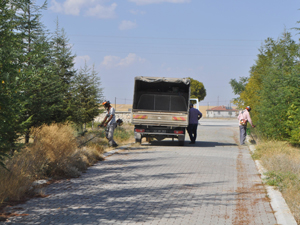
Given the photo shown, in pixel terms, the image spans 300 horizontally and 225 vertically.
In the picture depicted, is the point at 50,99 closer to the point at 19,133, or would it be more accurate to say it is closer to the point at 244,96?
the point at 19,133

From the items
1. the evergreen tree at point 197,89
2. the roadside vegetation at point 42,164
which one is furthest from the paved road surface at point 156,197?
the evergreen tree at point 197,89

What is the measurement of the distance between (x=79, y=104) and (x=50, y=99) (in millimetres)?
10882

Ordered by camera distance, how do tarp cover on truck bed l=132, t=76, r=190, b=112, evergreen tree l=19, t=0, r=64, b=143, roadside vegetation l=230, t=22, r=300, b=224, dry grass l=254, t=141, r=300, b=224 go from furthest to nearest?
tarp cover on truck bed l=132, t=76, r=190, b=112, evergreen tree l=19, t=0, r=64, b=143, roadside vegetation l=230, t=22, r=300, b=224, dry grass l=254, t=141, r=300, b=224

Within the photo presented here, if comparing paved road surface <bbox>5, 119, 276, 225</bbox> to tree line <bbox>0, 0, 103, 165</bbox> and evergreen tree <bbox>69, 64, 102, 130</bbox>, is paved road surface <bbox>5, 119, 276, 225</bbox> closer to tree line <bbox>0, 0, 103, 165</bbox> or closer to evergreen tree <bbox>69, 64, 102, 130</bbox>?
tree line <bbox>0, 0, 103, 165</bbox>

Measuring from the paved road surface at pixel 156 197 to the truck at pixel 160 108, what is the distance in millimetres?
5602

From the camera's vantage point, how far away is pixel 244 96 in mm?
36125

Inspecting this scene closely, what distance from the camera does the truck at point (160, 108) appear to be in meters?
16.5

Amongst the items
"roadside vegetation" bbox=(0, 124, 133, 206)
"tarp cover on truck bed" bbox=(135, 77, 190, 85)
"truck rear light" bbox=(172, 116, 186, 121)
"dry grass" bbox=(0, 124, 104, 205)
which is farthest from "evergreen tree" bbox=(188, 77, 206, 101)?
"dry grass" bbox=(0, 124, 104, 205)

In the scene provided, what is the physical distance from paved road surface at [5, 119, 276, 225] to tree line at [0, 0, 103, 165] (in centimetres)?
142

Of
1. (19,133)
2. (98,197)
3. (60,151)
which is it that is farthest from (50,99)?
(98,197)

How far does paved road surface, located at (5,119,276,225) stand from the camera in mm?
5637

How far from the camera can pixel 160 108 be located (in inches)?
709

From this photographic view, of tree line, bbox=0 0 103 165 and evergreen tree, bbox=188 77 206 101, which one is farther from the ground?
evergreen tree, bbox=188 77 206 101

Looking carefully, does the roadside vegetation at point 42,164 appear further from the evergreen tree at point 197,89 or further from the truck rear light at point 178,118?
the evergreen tree at point 197,89
